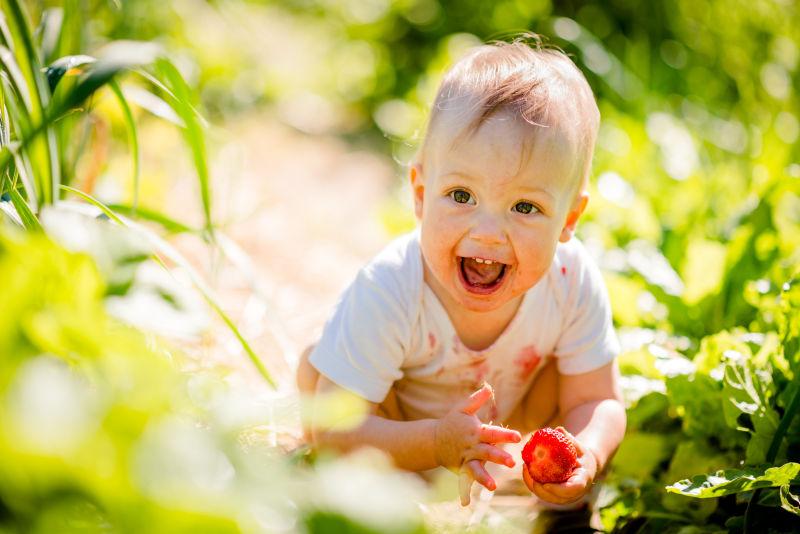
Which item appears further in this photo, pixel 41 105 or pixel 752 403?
pixel 752 403

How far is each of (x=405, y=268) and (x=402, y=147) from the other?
7.90ft

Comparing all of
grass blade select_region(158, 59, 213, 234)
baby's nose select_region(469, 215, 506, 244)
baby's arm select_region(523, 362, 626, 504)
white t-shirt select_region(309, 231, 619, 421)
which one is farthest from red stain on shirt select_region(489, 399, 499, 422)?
grass blade select_region(158, 59, 213, 234)

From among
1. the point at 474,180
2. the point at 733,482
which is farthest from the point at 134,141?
the point at 733,482

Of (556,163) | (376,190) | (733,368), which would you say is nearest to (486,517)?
(733,368)

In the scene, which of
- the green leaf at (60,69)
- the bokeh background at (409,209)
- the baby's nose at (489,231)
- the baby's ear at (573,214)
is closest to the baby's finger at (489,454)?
the bokeh background at (409,209)

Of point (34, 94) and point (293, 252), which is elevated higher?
point (34, 94)

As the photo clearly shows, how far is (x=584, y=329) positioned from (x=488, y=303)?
298 millimetres

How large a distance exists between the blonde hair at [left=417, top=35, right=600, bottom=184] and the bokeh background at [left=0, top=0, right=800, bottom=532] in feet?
0.99

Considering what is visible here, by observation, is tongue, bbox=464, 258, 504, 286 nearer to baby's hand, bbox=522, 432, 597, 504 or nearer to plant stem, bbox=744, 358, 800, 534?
baby's hand, bbox=522, 432, 597, 504

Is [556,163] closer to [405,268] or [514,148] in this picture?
[514,148]

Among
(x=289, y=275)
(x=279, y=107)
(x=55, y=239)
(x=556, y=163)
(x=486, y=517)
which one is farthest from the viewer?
(x=279, y=107)

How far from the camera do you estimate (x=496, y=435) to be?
1.46 meters

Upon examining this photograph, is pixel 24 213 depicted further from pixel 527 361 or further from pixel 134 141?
pixel 527 361

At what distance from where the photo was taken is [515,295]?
1682 millimetres
